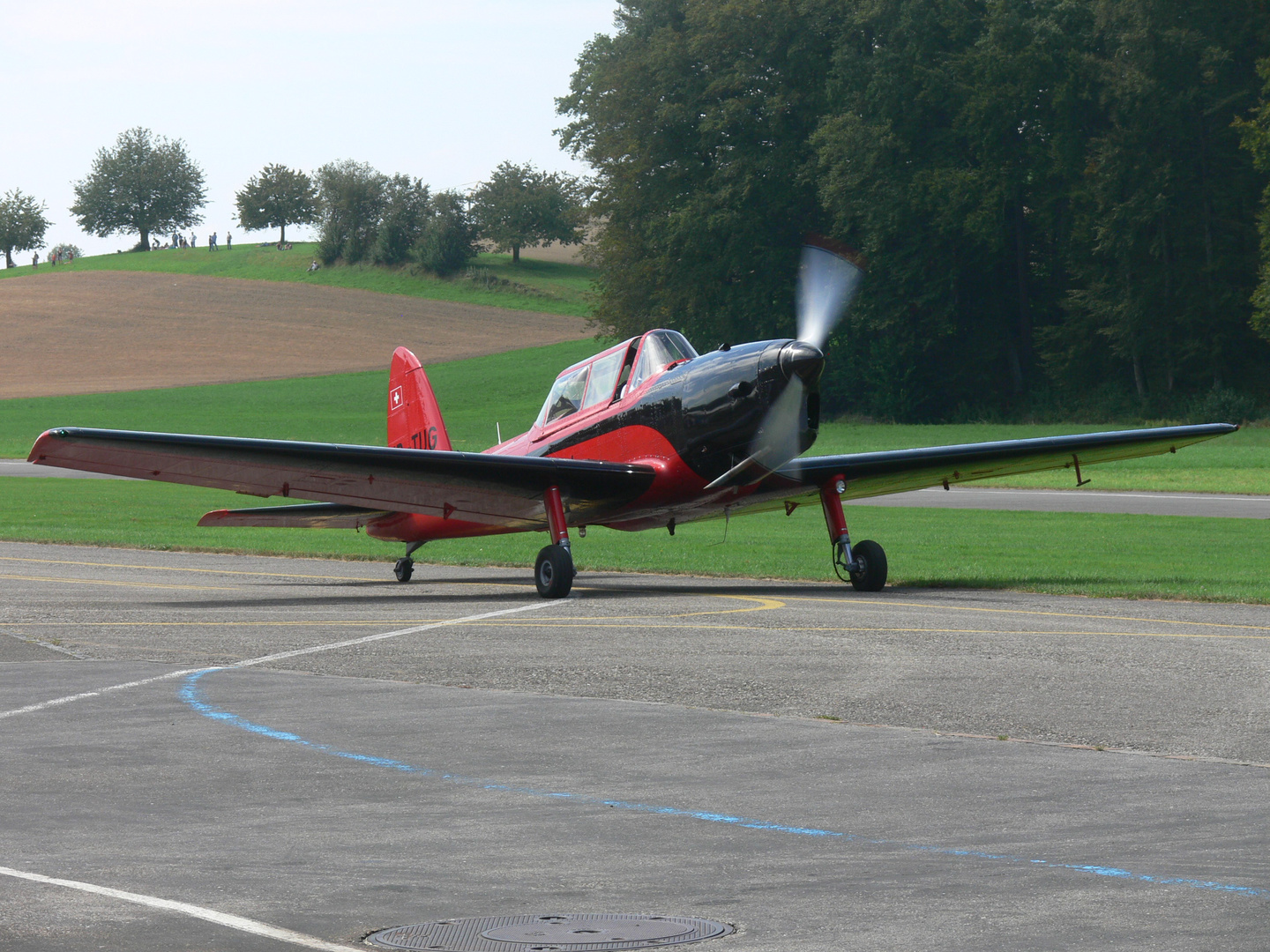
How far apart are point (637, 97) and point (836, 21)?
10366 millimetres

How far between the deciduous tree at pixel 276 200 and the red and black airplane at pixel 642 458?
553 ft

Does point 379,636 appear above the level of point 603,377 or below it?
below

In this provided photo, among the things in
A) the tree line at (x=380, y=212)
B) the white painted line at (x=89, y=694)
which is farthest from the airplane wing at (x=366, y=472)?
the tree line at (x=380, y=212)

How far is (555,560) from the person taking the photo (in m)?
17.1

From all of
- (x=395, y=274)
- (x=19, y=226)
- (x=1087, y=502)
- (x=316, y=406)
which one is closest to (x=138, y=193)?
(x=19, y=226)

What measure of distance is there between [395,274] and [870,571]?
122 metres

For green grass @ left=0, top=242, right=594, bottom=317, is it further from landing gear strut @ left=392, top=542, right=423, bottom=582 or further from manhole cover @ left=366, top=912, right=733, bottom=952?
manhole cover @ left=366, top=912, right=733, bottom=952

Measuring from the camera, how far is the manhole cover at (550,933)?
4.80 m

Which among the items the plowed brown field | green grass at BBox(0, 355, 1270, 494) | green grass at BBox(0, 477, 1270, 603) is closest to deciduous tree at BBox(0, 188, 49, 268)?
the plowed brown field

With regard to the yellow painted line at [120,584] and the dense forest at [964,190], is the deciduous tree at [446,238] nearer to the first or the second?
the dense forest at [964,190]

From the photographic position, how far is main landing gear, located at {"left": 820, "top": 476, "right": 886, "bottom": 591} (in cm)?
1764

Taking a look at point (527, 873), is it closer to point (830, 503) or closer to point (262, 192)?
point (830, 503)

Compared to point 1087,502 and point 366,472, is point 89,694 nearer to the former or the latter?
point 366,472

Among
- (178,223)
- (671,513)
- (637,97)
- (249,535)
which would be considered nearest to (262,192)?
(178,223)
